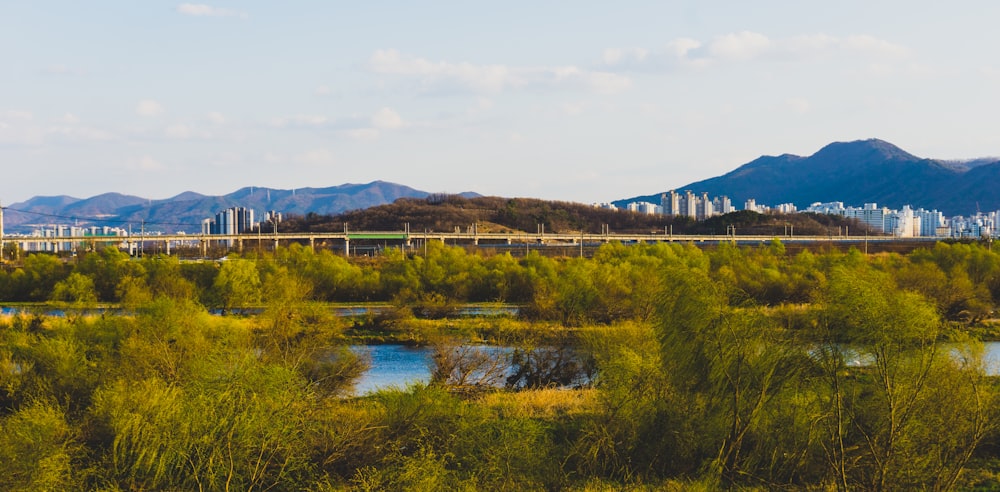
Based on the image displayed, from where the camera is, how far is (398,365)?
31.3 metres

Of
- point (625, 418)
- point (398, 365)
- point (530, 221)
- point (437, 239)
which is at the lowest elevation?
point (398, 365)

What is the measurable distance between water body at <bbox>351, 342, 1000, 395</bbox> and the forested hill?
111005 millimetres

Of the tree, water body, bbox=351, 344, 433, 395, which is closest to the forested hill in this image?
the tree

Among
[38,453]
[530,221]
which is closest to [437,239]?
[530,221]

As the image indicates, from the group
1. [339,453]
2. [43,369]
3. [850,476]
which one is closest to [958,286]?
[850,476]

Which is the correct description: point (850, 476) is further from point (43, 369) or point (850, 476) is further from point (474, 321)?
point (474, 321)

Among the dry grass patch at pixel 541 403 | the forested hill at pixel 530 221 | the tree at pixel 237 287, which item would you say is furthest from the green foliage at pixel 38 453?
the forested hill at pixel 530 221

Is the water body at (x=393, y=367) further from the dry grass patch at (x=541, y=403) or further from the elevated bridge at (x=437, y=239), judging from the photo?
the elevated bridge at (x=437, y=239)

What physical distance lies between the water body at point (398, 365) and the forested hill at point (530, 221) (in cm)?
11101

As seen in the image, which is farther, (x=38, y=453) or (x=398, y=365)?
(x=398, y=365)

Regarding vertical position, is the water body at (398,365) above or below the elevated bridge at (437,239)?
below

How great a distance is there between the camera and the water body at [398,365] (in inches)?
1045

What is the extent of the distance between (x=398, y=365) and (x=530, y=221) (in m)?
136

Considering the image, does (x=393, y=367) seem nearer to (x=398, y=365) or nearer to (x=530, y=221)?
(x=398, y=365)
